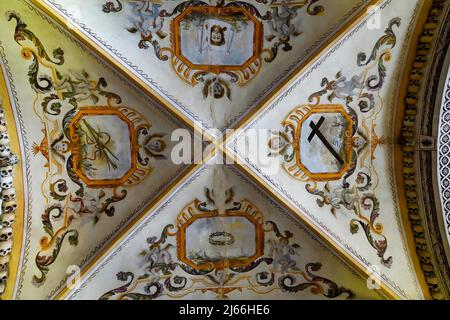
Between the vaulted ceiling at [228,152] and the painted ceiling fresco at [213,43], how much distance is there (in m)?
0.02

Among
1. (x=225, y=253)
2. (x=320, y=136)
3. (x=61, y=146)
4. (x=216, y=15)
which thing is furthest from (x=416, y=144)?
(x=61, y=146)

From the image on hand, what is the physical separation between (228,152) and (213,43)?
4.21ft

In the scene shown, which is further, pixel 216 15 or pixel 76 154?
pixel 76 154

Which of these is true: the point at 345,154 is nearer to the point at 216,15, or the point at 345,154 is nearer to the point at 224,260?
the point at 224,260

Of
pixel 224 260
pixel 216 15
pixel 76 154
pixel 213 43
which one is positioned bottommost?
pixel 224 260

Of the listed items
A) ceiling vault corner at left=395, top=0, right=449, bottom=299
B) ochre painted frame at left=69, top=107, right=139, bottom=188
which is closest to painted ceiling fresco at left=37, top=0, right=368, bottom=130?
ochre painted frame at left=69, top=107, right=139, bottom=188

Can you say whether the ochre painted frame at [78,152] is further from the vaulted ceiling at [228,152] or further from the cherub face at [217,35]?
the cherub face at [217,35]

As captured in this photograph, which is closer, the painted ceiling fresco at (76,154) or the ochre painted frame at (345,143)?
the painted ceiling fresco at (76,154)

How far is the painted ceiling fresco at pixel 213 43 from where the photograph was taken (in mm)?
4980

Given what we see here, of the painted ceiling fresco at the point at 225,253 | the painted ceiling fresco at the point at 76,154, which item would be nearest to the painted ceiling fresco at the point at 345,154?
the painted ceiling fresco at the point at 225,253

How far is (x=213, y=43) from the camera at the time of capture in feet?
17.1

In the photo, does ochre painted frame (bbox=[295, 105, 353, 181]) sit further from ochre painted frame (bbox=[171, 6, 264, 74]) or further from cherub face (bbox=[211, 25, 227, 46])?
cherub face (bbox=[211, 25, 227, 46])
